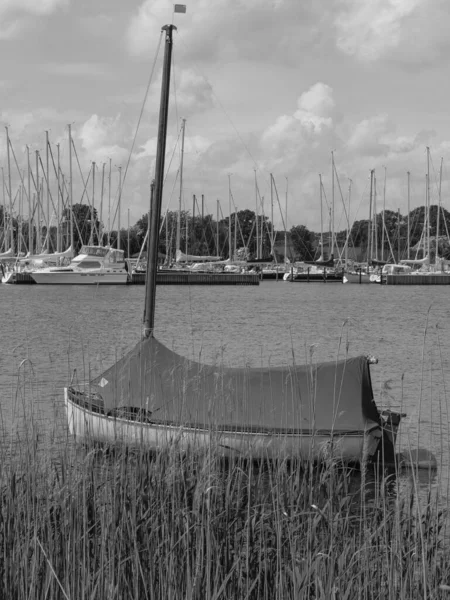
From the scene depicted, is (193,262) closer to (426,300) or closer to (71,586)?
(426,300)

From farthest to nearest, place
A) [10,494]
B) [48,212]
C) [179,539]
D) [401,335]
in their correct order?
[48,212] → [401,335] → [10,494] → [179,539]

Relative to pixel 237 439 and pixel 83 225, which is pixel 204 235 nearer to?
pixel 83 225

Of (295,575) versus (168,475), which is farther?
(168,475)

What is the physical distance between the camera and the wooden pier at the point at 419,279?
10962cm

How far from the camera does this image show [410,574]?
7191mm

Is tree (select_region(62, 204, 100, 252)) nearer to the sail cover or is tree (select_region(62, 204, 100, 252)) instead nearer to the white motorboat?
the white motorboat

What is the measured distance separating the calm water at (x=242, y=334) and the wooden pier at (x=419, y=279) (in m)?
7.85

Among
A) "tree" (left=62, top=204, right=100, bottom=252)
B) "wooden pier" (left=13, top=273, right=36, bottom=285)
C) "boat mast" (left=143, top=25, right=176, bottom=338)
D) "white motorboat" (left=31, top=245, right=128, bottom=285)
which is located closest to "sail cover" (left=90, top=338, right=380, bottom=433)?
"boat mast" (left=143, top=25, right=176, bottom=338)

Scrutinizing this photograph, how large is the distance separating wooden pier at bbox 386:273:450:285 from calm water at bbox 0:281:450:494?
309 inches

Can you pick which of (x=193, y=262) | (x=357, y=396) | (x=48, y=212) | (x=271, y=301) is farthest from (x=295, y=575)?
(x=193, y=262)

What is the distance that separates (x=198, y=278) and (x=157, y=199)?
281 feet

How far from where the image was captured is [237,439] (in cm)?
1241

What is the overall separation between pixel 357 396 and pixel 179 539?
296 inches

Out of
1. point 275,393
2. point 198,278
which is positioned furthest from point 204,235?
point 275,393
